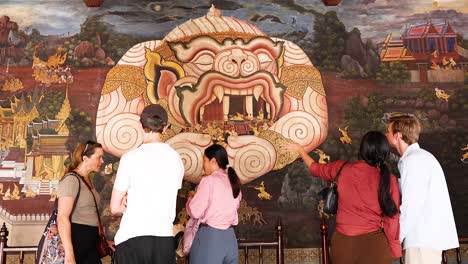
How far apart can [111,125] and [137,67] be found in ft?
2.75

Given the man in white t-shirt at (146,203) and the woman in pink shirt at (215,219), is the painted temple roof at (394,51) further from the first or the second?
the man in white t-shirt at (146,203)

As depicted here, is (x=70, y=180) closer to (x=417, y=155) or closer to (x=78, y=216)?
(x=78, y=216)

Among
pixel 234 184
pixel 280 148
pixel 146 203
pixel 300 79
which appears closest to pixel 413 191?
pixel 234 184

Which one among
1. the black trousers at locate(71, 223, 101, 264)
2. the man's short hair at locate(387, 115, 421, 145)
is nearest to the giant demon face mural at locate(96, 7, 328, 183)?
the black trousers at locate(71, 223, 101, 264)

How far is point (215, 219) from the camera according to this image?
3.78 meters

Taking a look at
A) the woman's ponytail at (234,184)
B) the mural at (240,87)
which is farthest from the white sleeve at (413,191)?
the mural at (240,87)

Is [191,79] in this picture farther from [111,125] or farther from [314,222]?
[314,222]

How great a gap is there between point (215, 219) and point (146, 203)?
2.16 feet

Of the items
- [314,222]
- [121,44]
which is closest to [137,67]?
[121,44]

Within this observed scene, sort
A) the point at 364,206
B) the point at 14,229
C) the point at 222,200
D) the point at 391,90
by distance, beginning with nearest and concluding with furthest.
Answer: the point at 364,206, the point at 222,200, the point at 14,229, the point at 391,90

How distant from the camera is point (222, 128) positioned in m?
6.59

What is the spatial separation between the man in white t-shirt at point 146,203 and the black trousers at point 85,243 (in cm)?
52

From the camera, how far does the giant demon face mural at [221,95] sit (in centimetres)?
655

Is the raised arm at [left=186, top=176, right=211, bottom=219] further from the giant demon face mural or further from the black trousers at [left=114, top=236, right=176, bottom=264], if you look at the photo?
the giant demon face mural
